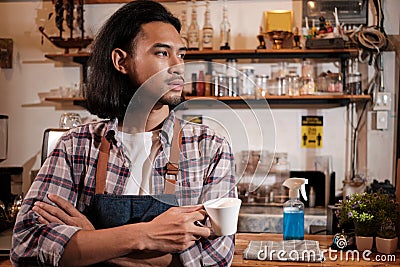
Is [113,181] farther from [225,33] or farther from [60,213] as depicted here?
[225,33]

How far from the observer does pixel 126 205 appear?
1.56 m

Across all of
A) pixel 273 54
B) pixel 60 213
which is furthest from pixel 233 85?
pixel 60 213

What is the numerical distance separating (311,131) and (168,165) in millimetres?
2801

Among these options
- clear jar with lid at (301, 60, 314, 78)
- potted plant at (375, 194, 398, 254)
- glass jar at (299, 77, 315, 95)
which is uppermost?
clear jar with lid at (301, 60, 314, 78)

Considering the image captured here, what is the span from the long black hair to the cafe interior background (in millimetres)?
2296

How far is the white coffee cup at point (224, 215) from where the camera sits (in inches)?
55.4

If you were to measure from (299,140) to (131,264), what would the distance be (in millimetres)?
2896

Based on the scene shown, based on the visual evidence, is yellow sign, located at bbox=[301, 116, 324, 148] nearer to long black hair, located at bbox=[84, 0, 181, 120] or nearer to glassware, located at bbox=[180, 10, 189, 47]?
glassware, located at bbox=[180, 10, 189, 47]

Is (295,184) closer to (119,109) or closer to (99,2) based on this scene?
(119,109)

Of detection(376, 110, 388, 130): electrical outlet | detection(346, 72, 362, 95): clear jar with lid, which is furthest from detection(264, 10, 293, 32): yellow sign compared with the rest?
detection(376, 110, 388, 130): electrical outlet

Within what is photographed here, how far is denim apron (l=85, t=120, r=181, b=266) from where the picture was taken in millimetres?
1555

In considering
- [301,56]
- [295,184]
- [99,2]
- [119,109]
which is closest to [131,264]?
[119,109]

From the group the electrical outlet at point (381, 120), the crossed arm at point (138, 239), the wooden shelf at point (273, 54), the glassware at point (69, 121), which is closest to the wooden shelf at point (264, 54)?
the wooden shelf at point (273, 54)

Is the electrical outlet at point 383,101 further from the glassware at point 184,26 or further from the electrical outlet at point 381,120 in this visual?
the glassware at point 184,26
